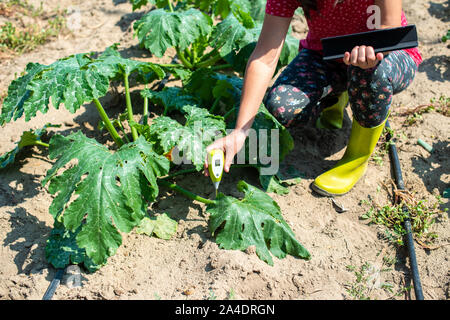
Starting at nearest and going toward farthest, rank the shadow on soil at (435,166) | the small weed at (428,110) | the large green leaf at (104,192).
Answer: the large green leaf at (104,192) < the shadow on soil at (435,166) < the small weed at (428,110)

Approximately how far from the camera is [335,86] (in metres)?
2.70

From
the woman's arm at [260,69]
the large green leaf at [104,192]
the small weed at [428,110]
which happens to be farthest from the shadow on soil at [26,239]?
the small weed at [428,110]

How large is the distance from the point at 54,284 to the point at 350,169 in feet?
5.71

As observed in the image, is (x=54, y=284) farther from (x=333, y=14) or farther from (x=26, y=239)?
(x=333, y=14)

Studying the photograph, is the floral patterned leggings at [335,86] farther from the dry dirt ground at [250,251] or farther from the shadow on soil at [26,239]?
the shadow on soil at [26,239]

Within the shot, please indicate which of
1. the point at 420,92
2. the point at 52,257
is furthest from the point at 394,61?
the point at 52,257

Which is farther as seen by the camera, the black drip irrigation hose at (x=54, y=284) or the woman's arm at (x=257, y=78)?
the woman's arm at (x=257, y=78)

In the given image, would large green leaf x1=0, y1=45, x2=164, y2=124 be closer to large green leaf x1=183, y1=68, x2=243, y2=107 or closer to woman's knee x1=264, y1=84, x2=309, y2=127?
large green leaf x1=183, y1=68, x2=243, y2=107

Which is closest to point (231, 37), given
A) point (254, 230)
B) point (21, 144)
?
point (254, 230)

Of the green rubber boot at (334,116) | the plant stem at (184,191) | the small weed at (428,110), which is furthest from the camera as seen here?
the small weed at (428,110)

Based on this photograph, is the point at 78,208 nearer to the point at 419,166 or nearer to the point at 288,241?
the point at 288,241

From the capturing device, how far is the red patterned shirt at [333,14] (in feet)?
7.47

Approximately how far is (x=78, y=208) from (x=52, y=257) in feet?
1.18

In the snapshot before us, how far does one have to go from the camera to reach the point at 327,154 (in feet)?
9.68
